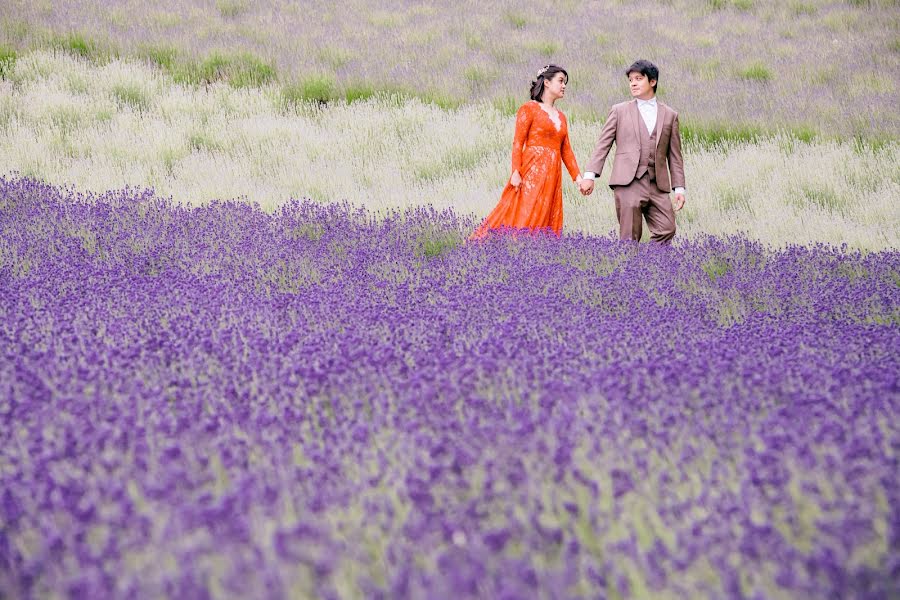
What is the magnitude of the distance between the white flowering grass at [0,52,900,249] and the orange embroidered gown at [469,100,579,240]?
→ 0.45 metres

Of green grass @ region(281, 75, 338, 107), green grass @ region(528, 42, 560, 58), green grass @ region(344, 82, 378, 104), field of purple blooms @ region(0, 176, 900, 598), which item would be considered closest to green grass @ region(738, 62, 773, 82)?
green grass @ region(528, 42, 560, 58)

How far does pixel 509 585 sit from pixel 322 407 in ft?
3.77

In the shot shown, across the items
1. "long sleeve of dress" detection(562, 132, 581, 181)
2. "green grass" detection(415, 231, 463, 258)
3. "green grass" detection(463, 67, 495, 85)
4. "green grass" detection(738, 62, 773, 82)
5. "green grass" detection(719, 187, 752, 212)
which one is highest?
"green grass" detection(738, 62, 773, 82)

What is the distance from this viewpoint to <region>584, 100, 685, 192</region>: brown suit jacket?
17.1ft

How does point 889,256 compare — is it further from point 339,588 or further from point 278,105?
point 278,105

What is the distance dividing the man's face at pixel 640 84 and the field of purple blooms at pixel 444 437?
1.81m

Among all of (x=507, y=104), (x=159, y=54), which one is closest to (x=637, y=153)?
(x=507, y=104)

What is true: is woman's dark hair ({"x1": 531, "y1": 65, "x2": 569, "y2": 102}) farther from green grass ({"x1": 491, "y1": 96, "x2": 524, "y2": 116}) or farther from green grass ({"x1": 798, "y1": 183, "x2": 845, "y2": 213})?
green grass ({"x1": 491, "y1": 96, "x2": 524, "y2": 116})

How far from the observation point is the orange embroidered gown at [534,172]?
5.72 m

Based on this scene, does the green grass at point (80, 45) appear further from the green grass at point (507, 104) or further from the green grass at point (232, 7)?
the green grass at point (507, 104)

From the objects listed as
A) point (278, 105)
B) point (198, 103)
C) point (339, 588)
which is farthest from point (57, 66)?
point (339, 588)

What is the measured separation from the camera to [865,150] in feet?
23.7

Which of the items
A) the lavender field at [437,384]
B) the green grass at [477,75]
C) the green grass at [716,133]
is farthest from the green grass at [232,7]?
the green grass at [716,133]

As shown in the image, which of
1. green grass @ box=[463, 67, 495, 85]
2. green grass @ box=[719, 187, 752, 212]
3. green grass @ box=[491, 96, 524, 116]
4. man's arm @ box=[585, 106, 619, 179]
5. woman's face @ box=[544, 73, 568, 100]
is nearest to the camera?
man's arm @ box=[585, 106, 619, 179]
